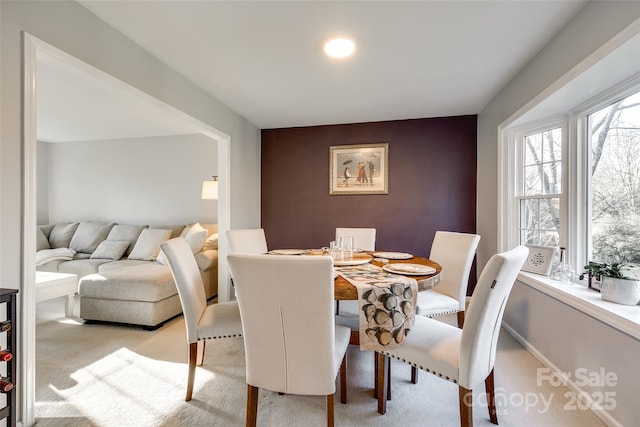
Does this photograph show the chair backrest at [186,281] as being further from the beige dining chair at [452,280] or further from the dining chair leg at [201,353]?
the beige dining chair at [452,280]

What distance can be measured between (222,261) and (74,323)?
1505 mm

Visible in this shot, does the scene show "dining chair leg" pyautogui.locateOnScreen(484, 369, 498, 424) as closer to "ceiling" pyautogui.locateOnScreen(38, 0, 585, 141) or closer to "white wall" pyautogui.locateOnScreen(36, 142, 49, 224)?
"ceiling" pyautogui.locateOnScreen(38, 0, 585, 141)

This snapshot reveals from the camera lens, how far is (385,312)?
4.66 ft

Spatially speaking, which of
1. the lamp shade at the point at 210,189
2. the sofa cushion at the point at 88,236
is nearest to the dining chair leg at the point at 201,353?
the lamp shade at the point at 210,189

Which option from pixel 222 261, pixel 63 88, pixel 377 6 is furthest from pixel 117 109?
pixel 377 6

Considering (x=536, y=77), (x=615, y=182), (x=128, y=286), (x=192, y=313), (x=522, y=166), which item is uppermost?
(x=536, y=77)

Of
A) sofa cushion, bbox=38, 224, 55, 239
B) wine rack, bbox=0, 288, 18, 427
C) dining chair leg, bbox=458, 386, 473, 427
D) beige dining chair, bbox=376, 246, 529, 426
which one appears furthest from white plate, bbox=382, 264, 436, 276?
sofa cushion, bbox=38, 224, 55, 239

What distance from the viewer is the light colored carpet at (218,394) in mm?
1560

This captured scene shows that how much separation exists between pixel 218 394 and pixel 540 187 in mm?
3020

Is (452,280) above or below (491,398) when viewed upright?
above

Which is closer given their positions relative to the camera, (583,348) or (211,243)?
(583,348)

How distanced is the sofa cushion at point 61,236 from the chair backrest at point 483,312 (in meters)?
5.48

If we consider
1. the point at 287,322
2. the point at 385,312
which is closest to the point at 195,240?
the point at 287,322

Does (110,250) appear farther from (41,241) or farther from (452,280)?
(452,280)
